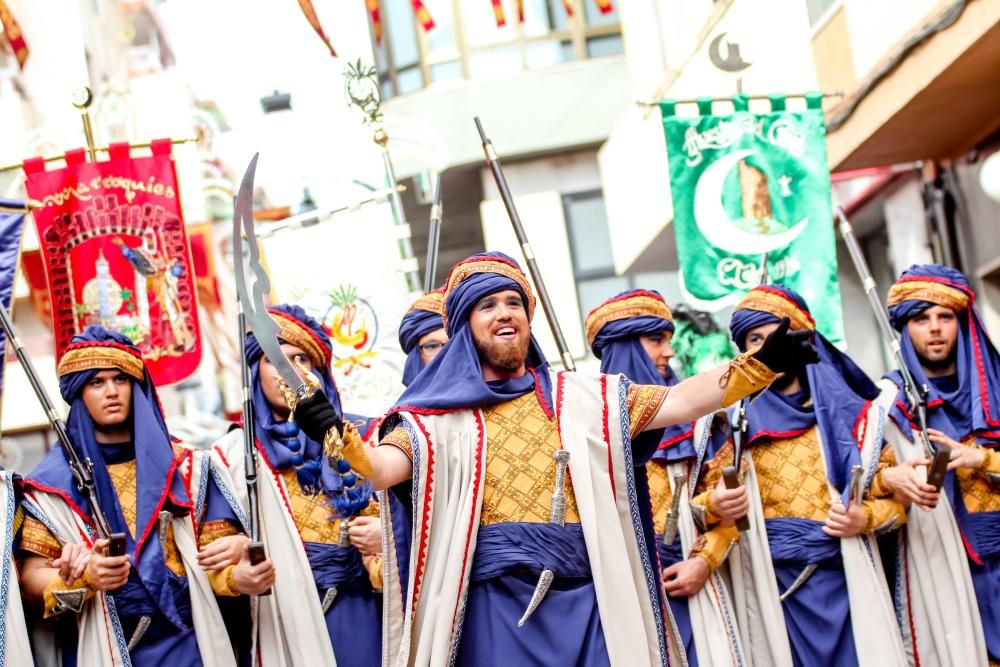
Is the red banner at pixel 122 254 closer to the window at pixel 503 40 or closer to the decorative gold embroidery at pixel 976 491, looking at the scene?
the decorative gold embroidery at pixel 976 491

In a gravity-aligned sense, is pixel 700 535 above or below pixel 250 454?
below

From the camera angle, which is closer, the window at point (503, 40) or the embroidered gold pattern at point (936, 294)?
the embroidered gold pattern at point (936, 294)

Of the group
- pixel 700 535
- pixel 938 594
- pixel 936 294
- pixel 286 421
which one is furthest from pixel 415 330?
pixel 938 594

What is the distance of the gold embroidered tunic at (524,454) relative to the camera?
4773 millimetres

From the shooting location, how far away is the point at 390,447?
4754 mm

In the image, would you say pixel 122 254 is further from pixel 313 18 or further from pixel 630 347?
pixel 630 347

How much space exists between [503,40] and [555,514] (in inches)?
642

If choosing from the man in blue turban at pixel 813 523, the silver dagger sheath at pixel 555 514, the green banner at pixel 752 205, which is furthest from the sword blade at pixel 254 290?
the green banner at pixel 752 205

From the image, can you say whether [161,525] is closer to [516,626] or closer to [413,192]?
[516,626]

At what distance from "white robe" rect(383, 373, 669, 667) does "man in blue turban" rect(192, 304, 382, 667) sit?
1.04 metres

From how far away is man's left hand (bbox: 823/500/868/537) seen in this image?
6.16 meters

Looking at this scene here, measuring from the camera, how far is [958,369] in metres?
6.69

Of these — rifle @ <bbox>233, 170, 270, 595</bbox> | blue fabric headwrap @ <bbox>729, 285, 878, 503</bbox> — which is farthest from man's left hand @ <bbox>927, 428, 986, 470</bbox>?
rifle @ <bbox>233, 170, 270, 595</bbox>

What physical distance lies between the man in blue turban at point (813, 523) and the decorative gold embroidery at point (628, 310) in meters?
0.40
